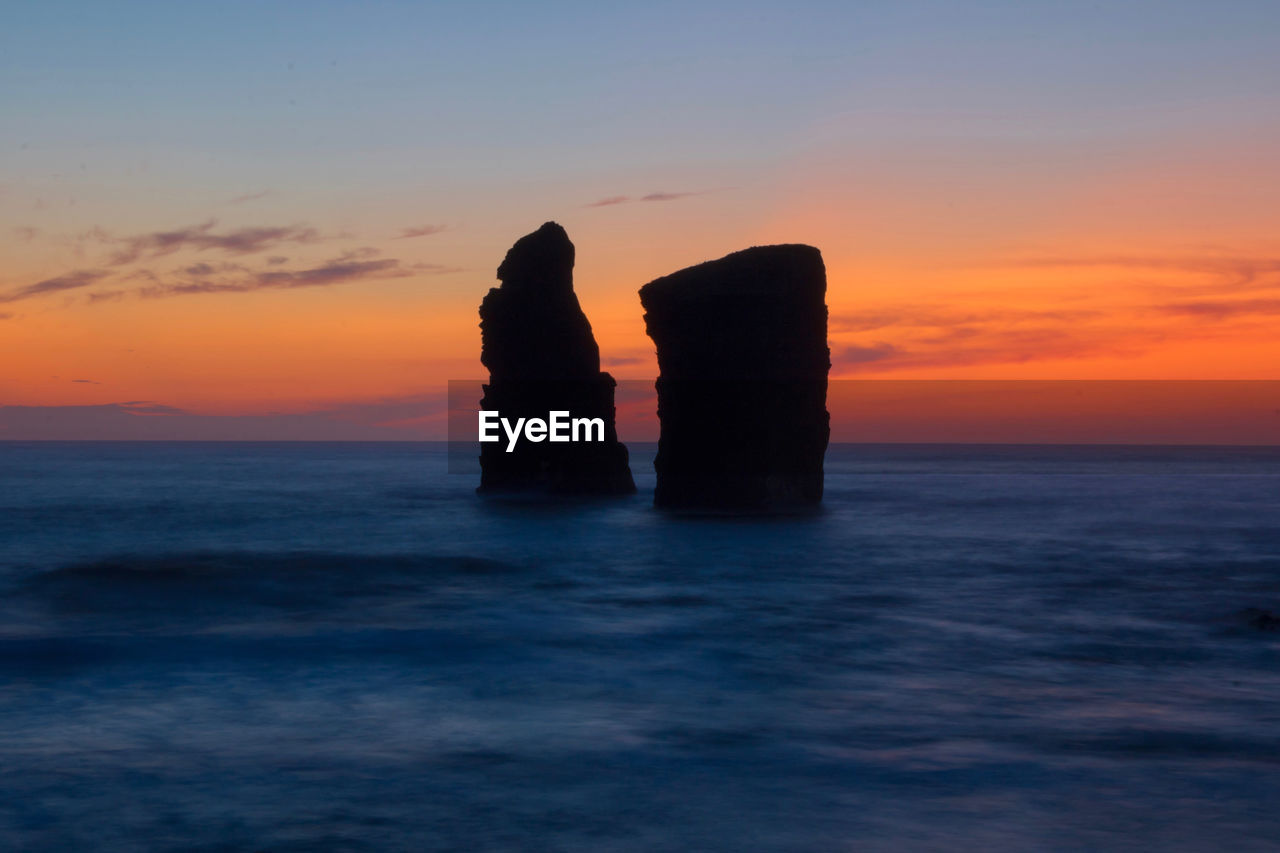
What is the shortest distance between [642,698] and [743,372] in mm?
24106

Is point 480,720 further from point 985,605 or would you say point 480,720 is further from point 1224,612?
point 1224,612

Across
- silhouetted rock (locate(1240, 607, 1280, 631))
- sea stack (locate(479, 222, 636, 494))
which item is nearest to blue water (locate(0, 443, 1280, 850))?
silhouetted rock (locate(1240, 607, 1280, 631))

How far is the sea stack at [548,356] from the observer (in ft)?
153

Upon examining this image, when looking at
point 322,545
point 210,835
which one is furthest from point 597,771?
point 322,545

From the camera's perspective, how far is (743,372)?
37125 mm

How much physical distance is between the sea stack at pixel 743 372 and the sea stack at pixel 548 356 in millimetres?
8417

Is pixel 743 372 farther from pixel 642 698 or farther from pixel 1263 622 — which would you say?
pixel 642 698

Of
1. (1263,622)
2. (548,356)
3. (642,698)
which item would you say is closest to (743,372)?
(548,356)

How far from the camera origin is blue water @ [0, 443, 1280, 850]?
8.98m

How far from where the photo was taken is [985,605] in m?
22.1

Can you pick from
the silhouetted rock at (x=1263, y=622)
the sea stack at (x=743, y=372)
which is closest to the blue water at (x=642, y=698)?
the silhouetted rock at (x=1263, y=622)

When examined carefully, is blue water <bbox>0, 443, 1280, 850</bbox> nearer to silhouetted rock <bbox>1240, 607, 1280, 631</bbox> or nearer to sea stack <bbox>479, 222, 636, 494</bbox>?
silhouetted rock <bbox>1240, 607, 1280, 631</bbox>

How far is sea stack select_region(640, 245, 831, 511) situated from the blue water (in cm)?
575

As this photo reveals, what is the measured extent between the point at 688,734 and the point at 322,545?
2526cm
